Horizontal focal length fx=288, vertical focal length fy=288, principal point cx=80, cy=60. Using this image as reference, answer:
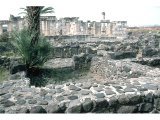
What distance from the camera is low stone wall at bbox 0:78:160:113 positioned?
16.1 feet

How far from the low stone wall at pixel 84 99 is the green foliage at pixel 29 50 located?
19.3ft

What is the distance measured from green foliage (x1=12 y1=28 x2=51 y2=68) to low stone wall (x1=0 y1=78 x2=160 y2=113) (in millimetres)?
5872

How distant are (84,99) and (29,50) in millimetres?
7251

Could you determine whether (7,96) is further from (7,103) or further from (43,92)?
(43,92)

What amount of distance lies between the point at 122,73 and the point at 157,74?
1.82 meters

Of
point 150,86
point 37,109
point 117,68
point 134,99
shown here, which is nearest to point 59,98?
point 37,109

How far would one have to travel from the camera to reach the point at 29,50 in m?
11.9

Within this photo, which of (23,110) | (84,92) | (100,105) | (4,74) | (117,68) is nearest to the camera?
(23,110)

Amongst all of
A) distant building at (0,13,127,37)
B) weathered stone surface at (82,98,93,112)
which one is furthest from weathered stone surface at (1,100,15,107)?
distant building at (0,13,127,37)

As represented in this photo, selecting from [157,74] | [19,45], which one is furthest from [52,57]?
[157,74]

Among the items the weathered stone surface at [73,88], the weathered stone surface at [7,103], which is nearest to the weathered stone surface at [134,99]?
the weathered stone surface at [73,88]

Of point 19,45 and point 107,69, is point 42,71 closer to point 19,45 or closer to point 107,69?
point 19,45

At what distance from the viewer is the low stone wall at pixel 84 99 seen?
489cm

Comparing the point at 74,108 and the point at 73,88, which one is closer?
the point at 74,108
